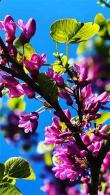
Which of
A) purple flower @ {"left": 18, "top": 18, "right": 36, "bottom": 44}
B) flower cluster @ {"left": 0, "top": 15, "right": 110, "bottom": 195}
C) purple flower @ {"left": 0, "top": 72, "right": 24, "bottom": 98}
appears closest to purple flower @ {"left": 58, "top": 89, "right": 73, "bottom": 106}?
flower cluster @ {"left": 0, "top": 15, "right": 110, "bottom": 195}

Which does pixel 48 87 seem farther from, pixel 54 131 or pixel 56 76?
pixel 54 131

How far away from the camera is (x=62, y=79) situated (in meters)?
1.38

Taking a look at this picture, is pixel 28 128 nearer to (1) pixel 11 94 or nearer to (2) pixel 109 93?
(1) pixel 11 94

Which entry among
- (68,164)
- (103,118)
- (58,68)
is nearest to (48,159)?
(68,164)

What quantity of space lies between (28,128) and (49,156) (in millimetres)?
476

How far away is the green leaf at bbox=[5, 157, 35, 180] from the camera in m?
1.45

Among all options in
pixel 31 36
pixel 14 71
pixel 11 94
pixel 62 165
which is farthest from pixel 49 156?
pixel 14 71

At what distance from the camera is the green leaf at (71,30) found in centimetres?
143

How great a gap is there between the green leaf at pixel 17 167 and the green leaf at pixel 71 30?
572 mm

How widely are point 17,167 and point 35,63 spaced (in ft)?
1.60

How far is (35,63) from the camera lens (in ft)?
4.24

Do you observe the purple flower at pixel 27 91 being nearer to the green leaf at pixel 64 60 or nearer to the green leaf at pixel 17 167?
the green leaf at pixel 64 60

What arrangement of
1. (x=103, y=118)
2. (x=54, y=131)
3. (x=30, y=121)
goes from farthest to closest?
1. (x=103, y=118)
2. (x=54, y=131)
3. (x=30, y=121)

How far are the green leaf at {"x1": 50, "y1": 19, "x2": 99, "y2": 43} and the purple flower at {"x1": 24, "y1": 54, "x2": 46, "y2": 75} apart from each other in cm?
14
